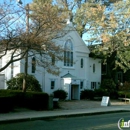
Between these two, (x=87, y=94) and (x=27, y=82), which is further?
(x=87, y=94)

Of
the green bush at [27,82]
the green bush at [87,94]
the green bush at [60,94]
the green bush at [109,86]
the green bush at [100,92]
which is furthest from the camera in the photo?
the green bush at [109,86]

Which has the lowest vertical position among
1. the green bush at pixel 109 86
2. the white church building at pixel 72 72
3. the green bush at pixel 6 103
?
the green bush at pixel 6 103

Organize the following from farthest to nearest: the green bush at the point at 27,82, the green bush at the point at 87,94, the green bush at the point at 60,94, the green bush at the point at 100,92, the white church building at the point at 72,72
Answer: the green bush at the point at 100,92, the green bush at the point at 87,94, the green bush at the point at 60,94, the white church building at the point at 72,72, the green bush at the point at 27,82

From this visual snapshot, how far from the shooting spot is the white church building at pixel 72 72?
115ft

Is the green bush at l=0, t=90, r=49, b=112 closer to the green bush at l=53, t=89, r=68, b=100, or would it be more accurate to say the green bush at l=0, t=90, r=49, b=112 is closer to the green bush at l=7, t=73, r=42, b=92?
the green bush at l=7, t=73, r=42, b=92

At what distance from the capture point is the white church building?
3500 centimetres

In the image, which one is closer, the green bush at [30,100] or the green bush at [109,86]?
the green bush at [30,100]

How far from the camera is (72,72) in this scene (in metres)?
39.9

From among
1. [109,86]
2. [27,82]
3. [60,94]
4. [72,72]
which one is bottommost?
[60,94]

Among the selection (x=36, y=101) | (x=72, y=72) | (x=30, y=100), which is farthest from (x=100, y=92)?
(x=30, y=100)

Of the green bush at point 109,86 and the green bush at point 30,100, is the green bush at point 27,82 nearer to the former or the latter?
the green bush at point 30,100

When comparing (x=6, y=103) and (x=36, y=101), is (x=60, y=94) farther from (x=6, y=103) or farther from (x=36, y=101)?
(x=6, y=103)

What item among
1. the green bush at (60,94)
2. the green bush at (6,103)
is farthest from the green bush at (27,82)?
the green bush at (6,103)

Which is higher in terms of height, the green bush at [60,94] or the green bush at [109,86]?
the green bush at [109,86]
